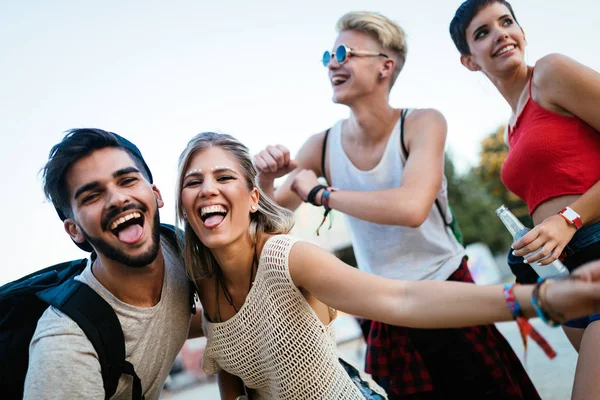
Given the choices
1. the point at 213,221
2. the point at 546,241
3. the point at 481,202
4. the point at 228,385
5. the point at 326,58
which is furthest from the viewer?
the point at 481,202

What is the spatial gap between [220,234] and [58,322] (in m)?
0.85

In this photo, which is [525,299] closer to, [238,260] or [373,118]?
[238,260]

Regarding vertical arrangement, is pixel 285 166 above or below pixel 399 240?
above

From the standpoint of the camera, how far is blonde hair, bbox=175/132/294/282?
9.60 ft

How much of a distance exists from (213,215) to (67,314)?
2.76ft

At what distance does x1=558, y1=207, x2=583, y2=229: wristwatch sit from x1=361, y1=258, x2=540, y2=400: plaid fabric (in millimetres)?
1079

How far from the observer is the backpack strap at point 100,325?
7.83 feet

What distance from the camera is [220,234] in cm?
273

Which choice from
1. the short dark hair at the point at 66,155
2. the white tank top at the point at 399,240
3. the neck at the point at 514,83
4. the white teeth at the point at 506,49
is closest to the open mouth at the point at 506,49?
the white teeth at the point at 506,49

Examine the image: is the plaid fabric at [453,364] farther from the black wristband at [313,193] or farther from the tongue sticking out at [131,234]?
the tongue sticking out at [131,234]

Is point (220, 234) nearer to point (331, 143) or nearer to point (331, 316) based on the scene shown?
point (331, 316)

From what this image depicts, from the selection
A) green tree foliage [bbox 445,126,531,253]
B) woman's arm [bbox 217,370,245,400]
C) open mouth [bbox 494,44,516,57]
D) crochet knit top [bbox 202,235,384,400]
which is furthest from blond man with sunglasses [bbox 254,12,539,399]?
green tree foliage [bbox 445,126,531,253]

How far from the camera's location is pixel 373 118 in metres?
3.63

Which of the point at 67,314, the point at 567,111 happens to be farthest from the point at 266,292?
the point at 567,111
